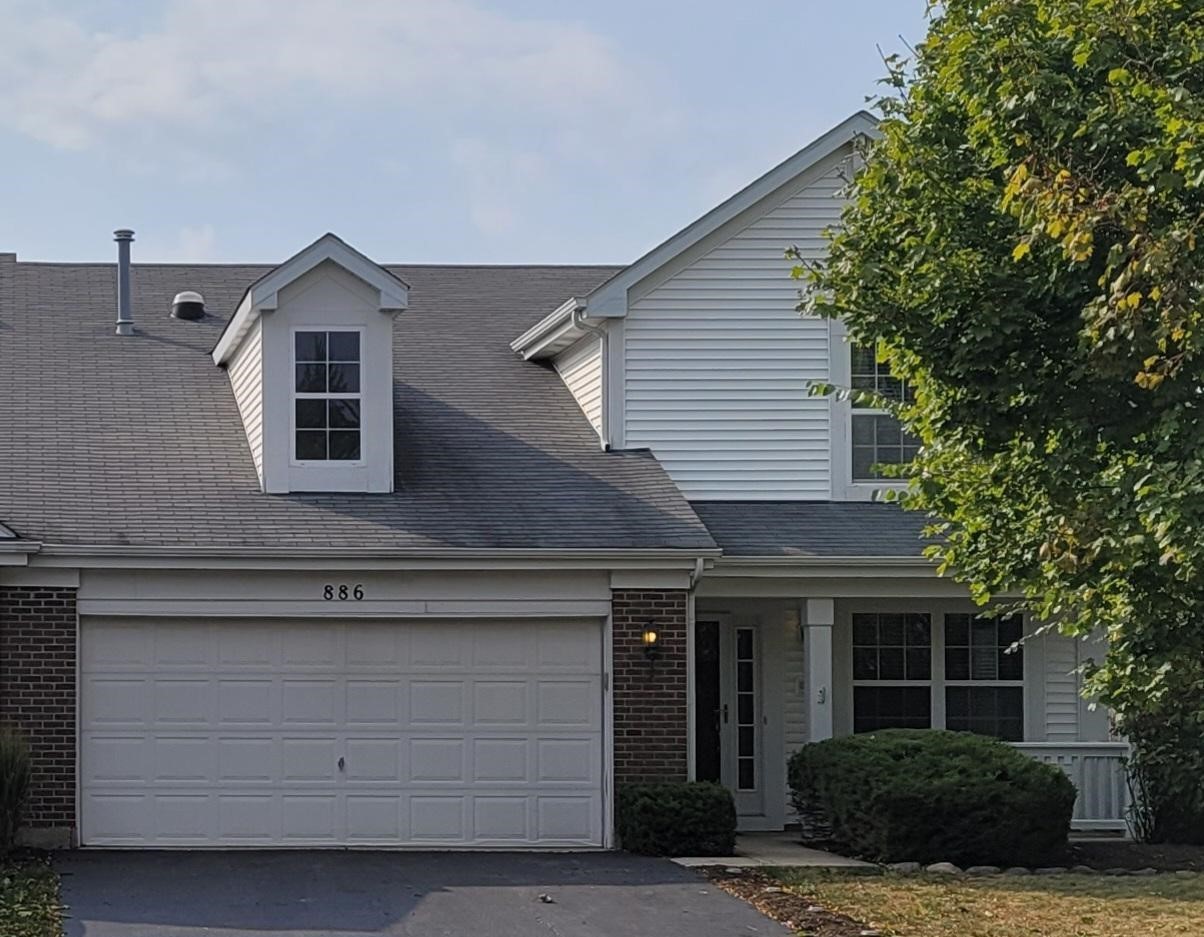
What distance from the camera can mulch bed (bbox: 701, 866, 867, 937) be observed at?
13.4m

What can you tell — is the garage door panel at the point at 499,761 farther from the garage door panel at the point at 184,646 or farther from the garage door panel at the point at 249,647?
the garage door panel at the point at 184,646

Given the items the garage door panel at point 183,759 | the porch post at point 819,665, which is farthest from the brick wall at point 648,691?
the garage door panel at point 183,759

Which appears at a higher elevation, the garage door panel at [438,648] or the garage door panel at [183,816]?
the garage door panel at [438,648]

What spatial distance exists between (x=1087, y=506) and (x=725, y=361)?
8763 millimetres

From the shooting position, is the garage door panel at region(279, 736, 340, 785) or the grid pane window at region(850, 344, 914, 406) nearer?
the garage door panel at region(279, 736, 340, 785)

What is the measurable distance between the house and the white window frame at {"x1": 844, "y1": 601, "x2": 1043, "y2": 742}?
0.03 m

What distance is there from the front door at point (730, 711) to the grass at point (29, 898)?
289 inches

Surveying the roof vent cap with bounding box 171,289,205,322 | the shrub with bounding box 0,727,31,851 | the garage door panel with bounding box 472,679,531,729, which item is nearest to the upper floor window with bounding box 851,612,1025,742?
the garage door panel with bounding box 472,679,531,729

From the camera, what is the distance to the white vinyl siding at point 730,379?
2058 centimetres

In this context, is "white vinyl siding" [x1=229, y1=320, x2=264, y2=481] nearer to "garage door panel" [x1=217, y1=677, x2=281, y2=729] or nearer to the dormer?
the dormer

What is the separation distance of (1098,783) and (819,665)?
3.20 meters

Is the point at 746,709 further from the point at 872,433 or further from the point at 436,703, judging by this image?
the point at 436,703

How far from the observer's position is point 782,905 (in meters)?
14.4

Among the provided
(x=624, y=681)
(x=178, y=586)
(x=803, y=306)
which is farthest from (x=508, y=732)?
(x=803, y=306)
